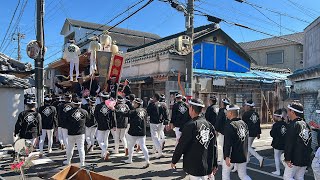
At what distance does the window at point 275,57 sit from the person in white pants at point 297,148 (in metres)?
25.5

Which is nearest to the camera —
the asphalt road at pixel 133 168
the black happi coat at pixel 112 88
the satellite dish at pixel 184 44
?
the asphalt road at pixel 133 168

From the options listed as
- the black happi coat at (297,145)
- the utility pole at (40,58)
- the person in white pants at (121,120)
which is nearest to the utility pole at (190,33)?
the person in white pants at (121,120)

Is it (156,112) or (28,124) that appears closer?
(28,124)

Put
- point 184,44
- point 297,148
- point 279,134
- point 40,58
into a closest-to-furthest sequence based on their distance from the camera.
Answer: point 297,148
point 279,134
point 40,58
point 184,44

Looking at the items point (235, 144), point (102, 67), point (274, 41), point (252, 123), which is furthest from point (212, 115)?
point (274, 41)

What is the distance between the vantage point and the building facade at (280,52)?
28.3 meters

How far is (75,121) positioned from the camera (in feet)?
26.3

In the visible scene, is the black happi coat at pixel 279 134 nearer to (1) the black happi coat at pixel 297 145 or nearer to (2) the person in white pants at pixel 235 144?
(1) the black happi coat at pixel 297 145

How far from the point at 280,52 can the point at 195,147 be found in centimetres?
2768

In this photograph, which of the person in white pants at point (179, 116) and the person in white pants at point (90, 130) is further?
the person in white pants at point (90, 130)

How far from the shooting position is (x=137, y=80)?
59.6ft

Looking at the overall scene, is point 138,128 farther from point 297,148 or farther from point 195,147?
point 297,148

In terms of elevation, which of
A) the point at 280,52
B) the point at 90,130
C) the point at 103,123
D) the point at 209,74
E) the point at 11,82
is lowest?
the point at 90,130

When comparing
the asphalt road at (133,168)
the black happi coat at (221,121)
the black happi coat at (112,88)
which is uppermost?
the black happi coat at (112,88)
